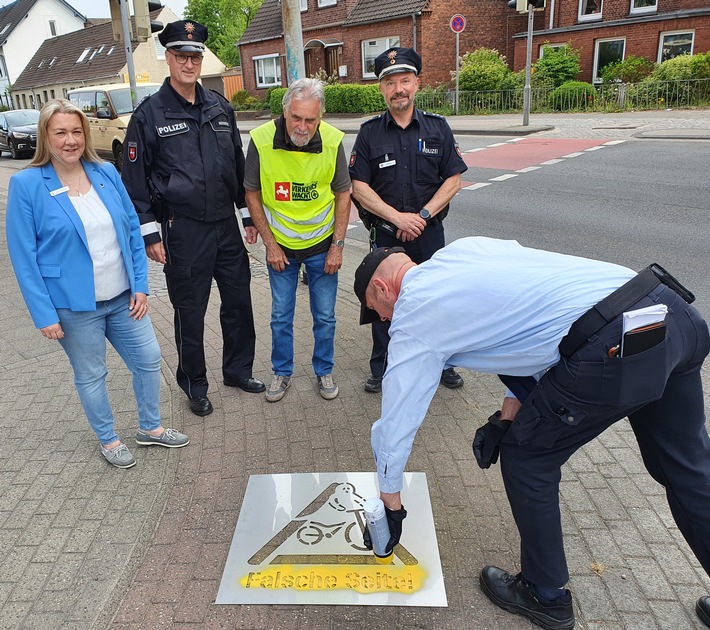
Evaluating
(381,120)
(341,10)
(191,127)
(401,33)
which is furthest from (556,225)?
(341,10)

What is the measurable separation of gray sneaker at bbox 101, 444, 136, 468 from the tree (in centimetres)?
5591

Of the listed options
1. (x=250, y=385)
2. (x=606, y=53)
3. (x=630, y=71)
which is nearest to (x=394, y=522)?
(x=250, y=385)

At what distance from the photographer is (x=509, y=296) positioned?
Result: 80.4 inches

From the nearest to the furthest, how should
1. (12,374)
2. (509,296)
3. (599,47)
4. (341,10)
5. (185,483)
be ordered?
(509,296) < (185,483) < (12,374) < (599,47) < (341,10)

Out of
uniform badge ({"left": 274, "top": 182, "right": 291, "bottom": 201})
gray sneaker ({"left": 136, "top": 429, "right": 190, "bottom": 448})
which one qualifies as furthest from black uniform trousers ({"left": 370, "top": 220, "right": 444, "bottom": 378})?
gray sneaker ({"left": 136, "top": 429, "right": 190, "bottom": 448})

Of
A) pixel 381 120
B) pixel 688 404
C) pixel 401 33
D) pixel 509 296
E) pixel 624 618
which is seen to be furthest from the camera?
pixel 401 33

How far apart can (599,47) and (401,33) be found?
326 inches

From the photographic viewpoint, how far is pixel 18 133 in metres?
21.1

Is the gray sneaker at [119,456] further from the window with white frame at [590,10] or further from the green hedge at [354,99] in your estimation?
the window with white frame at [590,10]

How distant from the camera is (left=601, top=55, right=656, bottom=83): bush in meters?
22.1

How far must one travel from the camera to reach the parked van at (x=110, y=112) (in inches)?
619

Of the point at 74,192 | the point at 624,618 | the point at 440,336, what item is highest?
the point at 74,192

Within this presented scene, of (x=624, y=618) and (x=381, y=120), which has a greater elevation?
(x=381, y=120)

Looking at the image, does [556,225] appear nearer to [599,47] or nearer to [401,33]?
[599,47]
